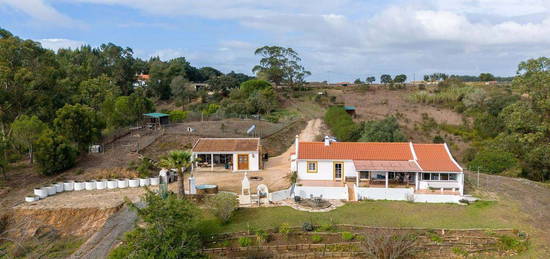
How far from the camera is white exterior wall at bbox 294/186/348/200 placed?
22.4 meters

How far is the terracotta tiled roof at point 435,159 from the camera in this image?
23.1 metres

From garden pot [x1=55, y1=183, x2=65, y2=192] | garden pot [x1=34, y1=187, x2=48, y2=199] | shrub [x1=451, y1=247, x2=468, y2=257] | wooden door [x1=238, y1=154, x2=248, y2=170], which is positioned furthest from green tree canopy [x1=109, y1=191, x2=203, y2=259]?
wooden door [x1=238, y1=154, x2=248, y2=170]

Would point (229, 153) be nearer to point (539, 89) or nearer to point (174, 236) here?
point (174, 236)

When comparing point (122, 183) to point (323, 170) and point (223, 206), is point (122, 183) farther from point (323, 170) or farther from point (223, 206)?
point (323, 170)

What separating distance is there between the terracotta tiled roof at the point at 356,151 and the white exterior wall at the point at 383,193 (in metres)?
3.39

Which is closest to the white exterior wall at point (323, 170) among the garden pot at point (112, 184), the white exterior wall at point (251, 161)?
the white exterior wall at point (251, 161)

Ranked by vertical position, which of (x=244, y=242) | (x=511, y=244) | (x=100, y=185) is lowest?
(x=511, y=244)

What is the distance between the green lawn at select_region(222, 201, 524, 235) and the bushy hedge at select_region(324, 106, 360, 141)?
585 inches

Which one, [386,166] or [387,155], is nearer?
[386,166]

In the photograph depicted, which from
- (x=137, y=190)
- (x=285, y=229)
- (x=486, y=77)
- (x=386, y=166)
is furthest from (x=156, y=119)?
(x=486, y=77)

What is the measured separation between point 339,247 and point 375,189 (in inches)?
247

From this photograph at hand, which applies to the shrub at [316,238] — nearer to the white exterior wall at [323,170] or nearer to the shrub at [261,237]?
the shrub at [261,237]

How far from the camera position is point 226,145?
30.2 metres

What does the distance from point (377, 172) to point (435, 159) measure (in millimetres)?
3902
